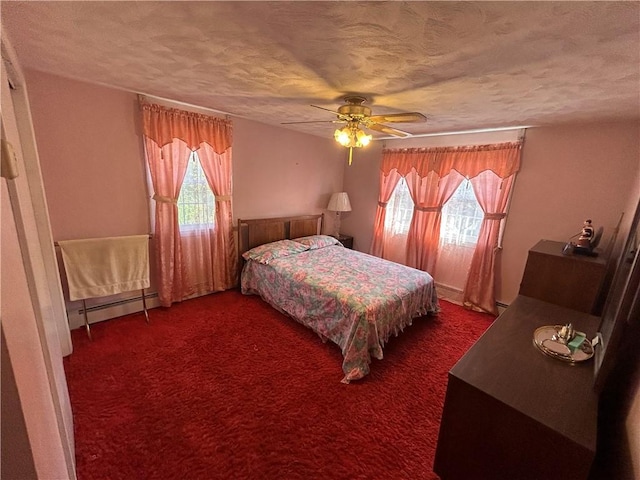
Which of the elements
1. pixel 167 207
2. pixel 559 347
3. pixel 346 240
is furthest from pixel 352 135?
pixel 346 240

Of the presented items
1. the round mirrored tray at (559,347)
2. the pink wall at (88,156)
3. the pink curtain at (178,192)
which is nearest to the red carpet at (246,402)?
the pink curtain at (178,192)

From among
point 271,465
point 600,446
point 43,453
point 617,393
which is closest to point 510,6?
point 617,393

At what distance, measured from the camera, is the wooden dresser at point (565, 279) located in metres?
1.97

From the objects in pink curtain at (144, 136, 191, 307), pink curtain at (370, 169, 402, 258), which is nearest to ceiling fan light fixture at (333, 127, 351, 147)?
pink curtain at (144, 136, 191, 307)

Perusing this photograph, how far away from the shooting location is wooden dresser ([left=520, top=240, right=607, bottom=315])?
197 centimetres

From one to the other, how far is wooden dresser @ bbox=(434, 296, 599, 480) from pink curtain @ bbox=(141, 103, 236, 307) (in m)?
2.86

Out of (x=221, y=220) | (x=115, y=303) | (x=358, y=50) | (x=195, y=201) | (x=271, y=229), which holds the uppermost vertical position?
(x=358, y=50)

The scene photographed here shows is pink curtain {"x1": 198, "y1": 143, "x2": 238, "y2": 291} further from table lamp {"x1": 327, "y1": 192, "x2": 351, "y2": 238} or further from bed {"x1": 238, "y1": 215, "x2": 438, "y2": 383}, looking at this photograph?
table lamp {"x1": 327, "y1": 192, "x2": 351, "y2": 238}

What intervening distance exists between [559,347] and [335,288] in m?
1.57

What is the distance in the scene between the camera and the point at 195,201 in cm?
304

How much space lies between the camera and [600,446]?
1.19m

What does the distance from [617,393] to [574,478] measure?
0.56m

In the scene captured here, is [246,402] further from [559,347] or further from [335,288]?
[559,347]

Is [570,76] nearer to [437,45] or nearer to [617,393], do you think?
[437,45]
